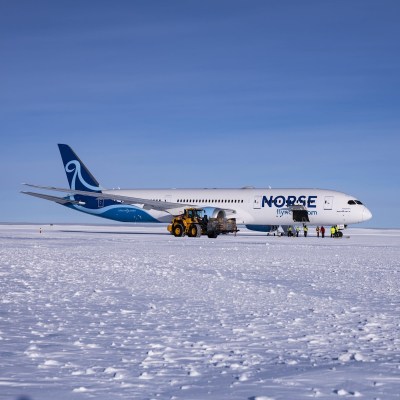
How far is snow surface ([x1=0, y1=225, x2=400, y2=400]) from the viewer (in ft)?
21.4

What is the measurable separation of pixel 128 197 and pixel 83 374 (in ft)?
176

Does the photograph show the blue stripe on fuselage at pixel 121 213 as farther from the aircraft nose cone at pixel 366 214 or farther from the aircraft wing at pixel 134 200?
the aircraft nose cone at pixel 366 214

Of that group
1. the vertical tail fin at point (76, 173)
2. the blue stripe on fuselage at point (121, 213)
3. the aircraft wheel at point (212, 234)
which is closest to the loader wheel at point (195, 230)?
the aircraft wheel at point (212, 234)

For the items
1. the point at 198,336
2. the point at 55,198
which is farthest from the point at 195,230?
the point at 198,336

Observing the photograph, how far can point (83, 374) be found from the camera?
23.1ft

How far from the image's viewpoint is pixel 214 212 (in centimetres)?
5481

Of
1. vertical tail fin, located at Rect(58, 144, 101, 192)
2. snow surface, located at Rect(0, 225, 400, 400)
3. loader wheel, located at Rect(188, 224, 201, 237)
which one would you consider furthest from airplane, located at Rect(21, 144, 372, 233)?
snow surface, located at Rect(0, 225, 400, 400)

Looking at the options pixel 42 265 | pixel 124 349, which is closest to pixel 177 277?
pixel 42 265

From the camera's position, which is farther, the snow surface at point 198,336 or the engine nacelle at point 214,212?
the engine nacelle at point 214,212

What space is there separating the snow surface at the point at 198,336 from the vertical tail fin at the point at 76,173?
49.4 metres

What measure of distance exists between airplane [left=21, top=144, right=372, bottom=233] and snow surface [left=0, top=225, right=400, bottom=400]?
1414 inches

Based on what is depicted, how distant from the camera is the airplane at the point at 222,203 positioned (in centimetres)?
5428

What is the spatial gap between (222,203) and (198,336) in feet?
161

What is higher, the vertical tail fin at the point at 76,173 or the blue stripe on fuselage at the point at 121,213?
the vertical tail fin at the point at 76,173
